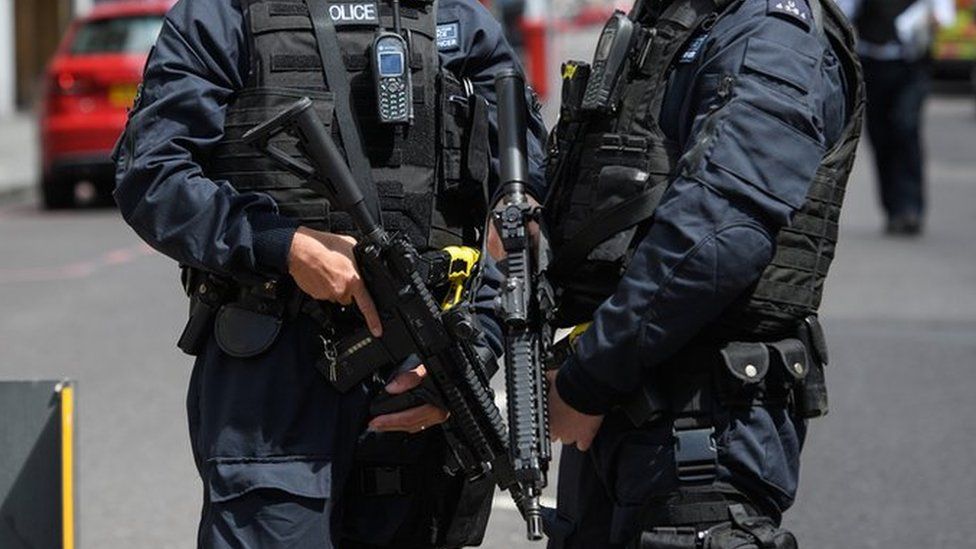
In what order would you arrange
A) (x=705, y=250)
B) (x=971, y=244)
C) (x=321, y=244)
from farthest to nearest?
(x=971, y=244), (x=321, y=244), (x=705, y=250)

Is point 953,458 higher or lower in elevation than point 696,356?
lower

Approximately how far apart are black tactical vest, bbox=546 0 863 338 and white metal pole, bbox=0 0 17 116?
76.1ft

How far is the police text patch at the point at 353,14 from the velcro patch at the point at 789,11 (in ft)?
2.40

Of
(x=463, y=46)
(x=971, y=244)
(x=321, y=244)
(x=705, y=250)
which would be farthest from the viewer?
(x=971, y=244)

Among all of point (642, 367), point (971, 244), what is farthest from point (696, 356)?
point (971, 244)

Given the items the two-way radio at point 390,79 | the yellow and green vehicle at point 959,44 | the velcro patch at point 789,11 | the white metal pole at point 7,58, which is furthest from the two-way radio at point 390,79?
the white metal pole at point 7,58

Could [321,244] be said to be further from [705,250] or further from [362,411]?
[705,250]

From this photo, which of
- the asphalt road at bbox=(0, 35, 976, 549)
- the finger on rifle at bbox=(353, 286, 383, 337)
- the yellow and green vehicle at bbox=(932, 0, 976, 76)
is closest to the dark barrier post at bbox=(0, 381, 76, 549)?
the finger on rifle at bbox=(353, 286, 383, 337)

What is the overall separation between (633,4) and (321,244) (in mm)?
736

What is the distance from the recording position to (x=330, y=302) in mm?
3520

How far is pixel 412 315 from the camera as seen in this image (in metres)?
3.44

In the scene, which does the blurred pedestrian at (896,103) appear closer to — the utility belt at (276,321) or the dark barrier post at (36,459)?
the dark barrier post at (36,459)

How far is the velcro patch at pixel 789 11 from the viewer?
3.31 m

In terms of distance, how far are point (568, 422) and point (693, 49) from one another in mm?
672
